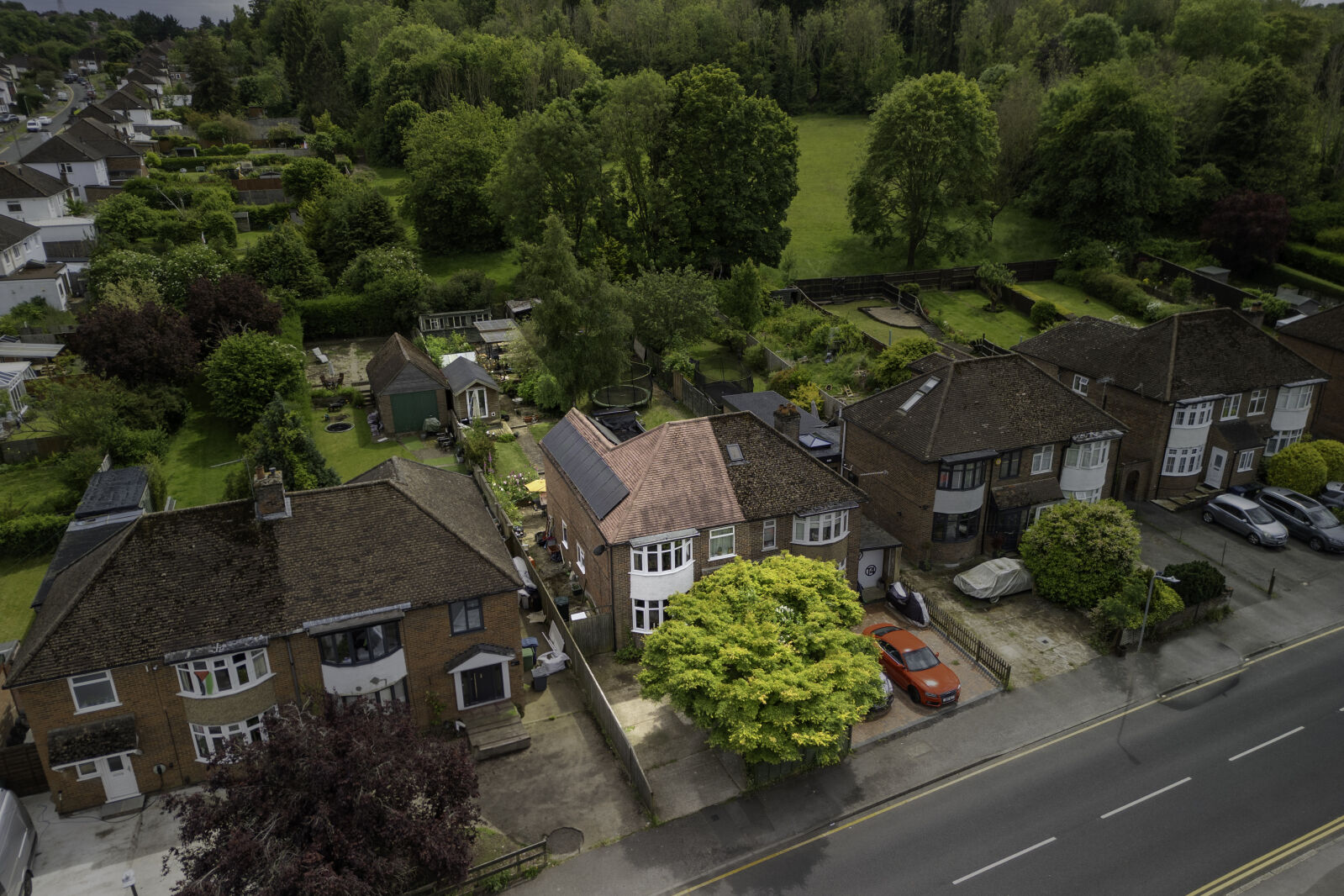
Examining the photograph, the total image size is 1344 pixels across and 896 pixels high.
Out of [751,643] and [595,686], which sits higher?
[751,643]

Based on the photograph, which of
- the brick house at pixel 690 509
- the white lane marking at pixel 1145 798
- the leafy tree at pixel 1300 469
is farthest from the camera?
the leafy tree at pixel 1300 469

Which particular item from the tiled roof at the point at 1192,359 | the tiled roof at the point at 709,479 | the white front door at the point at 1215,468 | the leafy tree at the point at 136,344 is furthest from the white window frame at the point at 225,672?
the white front door at the point at 1215,468

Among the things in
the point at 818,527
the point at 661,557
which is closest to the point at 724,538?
the point at 661,557

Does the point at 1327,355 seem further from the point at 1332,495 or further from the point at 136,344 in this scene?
the point at 136,344

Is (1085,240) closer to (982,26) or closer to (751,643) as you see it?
(982,26)

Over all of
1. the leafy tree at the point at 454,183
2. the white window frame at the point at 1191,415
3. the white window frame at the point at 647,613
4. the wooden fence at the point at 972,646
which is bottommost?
the wooden fence at the point at 972,646

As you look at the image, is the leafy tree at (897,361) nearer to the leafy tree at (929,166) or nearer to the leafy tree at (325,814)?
the leafy tree at (929,166)

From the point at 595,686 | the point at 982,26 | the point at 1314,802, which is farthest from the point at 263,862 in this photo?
the point at 982,26
